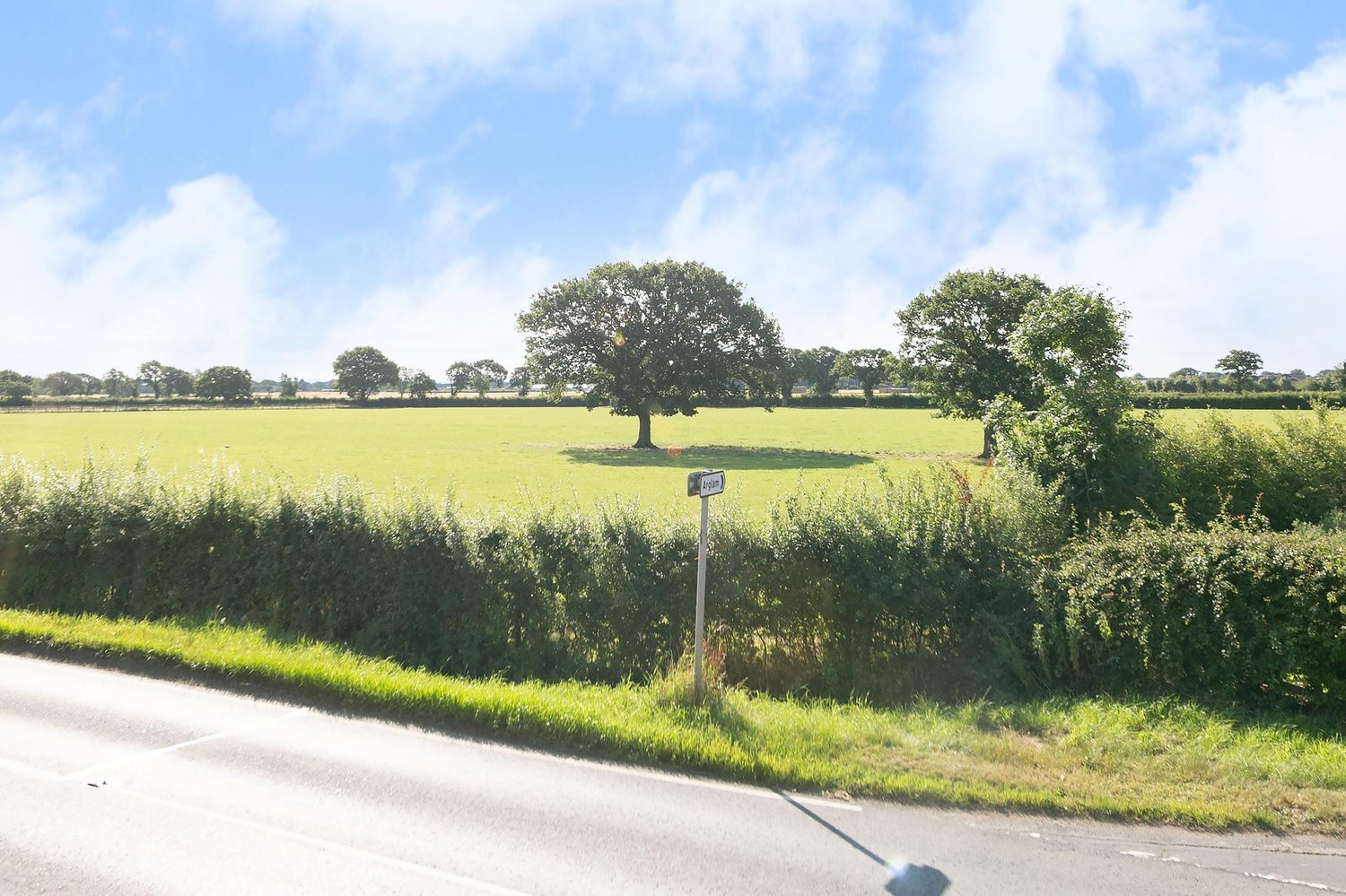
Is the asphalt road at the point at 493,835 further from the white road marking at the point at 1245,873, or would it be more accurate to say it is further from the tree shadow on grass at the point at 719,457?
the tree shadow on grass at the point at 719,457

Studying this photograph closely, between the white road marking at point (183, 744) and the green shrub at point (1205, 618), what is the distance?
8.59m

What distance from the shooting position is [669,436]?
6275cm

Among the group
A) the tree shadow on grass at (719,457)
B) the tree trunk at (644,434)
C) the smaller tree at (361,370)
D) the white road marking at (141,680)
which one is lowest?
the white road marking at (141,680)

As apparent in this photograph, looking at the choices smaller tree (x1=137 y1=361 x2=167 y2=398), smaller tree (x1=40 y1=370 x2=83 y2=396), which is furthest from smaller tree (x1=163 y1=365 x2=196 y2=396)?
smaller tree (x1=40 y1=370 x2=83 y2=396)

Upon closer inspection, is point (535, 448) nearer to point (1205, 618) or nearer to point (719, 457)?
point (719, 457)

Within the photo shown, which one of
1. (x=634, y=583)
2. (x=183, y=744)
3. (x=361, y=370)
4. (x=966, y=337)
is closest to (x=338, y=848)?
(x=183, y=744)

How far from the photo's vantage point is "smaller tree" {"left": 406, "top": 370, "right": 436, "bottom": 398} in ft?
512

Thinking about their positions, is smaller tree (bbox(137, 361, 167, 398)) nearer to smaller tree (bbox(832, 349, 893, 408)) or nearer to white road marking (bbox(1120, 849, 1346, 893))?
smaller tree (bbox(832, 349, 893, 408))

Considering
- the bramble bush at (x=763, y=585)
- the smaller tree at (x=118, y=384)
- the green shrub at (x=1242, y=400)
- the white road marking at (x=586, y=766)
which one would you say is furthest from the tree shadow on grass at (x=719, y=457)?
the smaller tree at (x=118, y=384)

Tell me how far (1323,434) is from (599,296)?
42185 mm

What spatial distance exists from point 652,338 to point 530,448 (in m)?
11.6

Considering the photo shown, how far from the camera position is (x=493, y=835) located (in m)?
5.32

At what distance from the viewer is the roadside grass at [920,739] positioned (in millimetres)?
5992

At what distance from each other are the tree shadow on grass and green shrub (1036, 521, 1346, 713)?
3070cm
